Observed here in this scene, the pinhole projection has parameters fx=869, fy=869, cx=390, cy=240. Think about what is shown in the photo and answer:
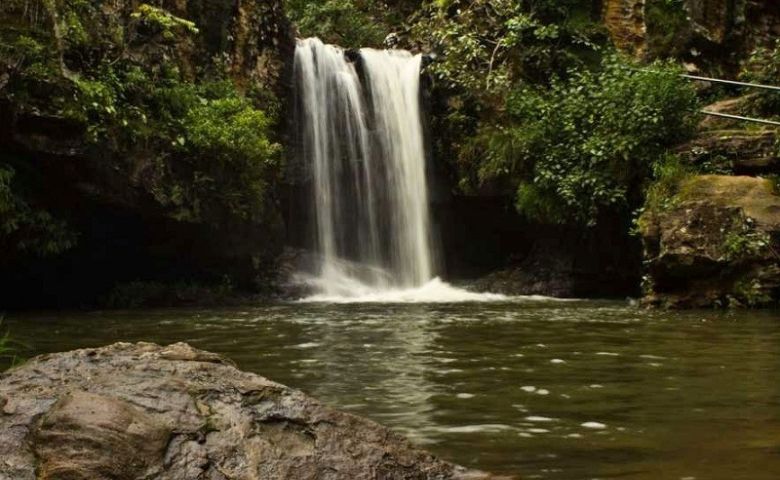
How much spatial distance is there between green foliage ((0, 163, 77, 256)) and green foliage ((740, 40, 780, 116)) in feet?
38.3

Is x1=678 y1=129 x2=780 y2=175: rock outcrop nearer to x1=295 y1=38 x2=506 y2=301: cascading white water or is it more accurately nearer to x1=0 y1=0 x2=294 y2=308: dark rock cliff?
x1=295 y1=38 x2=506 y2=301: cascading white water

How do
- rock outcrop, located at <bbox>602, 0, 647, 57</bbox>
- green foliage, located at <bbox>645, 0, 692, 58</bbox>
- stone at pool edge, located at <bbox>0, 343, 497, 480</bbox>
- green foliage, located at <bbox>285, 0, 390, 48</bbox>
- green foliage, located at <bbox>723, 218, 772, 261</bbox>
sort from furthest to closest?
1. green foliage, located at <bbox>285, 0, 390, 48</bbox>
2. rock outcrop, located at <bbox>602, 0, 647, 57</bbox>
3. green foliage, located at <bbox>645, 0, 692, 58</bbox>
4. green foliage, located at <bbox>723, 218, 772, 261</bbox>
5. stone at pool edge, located at <bbox>0, 343, 497, 480</bbox>

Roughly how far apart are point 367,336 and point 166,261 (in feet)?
28.6

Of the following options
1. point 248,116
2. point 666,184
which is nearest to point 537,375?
point 666,184

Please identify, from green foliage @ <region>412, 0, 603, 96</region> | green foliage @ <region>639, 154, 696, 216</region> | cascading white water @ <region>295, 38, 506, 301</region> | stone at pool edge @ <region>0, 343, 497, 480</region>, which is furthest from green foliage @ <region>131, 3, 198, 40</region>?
stone at pool edge @ <region>0, 343, 497, 480</region>

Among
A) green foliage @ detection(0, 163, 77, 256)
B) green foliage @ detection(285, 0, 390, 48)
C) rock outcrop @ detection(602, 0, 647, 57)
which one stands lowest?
green foliage @ detection(0, 163, 77, 256)

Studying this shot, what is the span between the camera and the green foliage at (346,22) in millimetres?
23703

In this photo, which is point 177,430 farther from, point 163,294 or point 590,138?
point 163,294

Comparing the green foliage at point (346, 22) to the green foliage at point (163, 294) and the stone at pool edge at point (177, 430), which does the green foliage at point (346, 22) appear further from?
the stone at pool edge at point (177, 430)

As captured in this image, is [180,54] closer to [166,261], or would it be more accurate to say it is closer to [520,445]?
[166,261]

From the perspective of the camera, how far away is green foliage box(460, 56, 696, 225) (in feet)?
47.6

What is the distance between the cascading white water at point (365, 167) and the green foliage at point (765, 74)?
22.2 ft

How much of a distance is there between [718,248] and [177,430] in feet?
33.7

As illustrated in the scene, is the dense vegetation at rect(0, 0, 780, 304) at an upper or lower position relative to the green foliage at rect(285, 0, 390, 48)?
lower
